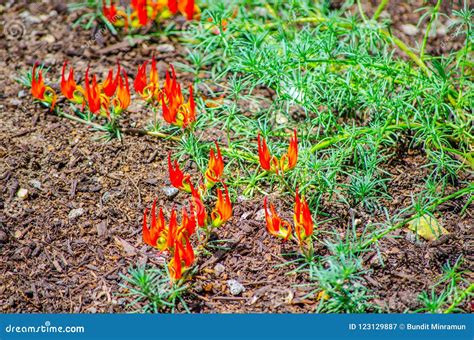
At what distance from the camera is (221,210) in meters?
3.69

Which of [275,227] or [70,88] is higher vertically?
[70,88]

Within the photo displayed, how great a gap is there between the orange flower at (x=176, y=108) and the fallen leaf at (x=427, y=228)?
1354mm

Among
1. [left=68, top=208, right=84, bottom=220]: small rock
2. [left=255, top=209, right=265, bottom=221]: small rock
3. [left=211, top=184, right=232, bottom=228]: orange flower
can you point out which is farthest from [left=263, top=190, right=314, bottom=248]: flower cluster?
[left=68, top=208, right=84, bottom=220]: small rock

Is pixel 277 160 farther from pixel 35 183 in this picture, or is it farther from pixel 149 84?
pixel 35 183

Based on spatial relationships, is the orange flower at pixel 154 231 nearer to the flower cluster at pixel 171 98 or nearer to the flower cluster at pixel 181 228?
the flower cluster at pixel 181 228

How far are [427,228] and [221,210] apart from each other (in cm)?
115

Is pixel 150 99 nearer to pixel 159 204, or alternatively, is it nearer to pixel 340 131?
pixel 159 204

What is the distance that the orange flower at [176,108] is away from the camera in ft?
13.4

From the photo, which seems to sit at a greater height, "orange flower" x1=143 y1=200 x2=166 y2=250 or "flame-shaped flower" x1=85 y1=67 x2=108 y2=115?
"flame-shaped flower" x1=85 y1=67 x2=108 y2=115

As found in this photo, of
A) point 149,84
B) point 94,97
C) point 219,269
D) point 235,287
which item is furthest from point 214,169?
point 94,97

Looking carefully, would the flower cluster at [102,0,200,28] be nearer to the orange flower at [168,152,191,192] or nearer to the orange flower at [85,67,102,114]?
the orange flower at [85,67,102,114]

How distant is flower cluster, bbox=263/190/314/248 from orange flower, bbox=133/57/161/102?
1.12 m

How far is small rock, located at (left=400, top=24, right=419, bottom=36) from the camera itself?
539 centimetres

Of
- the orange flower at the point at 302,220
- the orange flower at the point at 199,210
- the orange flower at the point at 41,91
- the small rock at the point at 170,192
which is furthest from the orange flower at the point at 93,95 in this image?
the orange flower at the point at 302,220
